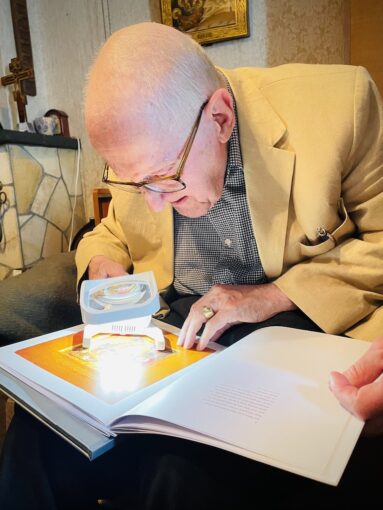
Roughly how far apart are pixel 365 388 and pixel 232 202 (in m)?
0.50

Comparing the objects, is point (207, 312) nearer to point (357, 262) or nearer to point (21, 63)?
point (357, 262)

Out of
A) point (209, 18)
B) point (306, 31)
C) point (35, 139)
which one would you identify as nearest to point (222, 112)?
point (306, 31)

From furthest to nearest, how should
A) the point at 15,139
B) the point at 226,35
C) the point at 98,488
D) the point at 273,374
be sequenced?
the point at 15,139
the point at 226,35
the point at 98,488
the point at 273,374

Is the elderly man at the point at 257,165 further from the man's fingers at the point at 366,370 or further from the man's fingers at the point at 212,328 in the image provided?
the man's fingers at the point at 366,370

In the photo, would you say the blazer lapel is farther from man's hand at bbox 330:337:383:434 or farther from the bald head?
man's hand at bbox 330:337:383:434

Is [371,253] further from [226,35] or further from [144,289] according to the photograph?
[226,35]

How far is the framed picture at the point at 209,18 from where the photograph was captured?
1.49 m

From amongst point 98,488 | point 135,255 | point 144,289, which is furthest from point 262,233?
point 98,488

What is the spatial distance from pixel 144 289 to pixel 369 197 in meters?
0.47

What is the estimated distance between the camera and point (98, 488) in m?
0.67

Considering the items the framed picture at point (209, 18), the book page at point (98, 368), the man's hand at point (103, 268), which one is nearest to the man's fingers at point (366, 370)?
the book page at point (98, 368)

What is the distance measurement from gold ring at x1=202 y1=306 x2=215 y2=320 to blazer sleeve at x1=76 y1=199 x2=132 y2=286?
1.31 feet

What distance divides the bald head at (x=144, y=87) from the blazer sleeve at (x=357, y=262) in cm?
32

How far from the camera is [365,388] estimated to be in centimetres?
44
